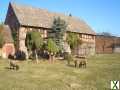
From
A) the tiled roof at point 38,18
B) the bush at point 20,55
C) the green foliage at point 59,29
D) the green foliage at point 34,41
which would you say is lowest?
the bush at point 20,55

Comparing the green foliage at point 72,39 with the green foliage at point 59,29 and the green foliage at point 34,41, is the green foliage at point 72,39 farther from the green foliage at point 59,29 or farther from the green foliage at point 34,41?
the green foliage at point 34,41

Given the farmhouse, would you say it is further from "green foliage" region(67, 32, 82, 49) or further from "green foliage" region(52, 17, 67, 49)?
"green foliage" region(52, 17, 67, 49)

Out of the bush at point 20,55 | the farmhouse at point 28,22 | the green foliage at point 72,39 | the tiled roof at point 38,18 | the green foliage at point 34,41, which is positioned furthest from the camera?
the green foliage at point 72,39

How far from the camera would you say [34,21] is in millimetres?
48250

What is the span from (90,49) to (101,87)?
43180 mm

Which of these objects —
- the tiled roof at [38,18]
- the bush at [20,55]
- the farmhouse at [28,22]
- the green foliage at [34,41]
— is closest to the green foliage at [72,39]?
the farmhouse at [28,22]

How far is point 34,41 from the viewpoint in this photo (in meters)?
40.4

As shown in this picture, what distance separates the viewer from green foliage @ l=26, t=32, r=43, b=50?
40.5 m

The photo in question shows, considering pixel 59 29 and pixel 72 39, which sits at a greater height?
pixel 59 29

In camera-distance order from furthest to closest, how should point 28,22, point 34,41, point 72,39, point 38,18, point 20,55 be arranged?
point 72,39
point 38,18
point 28,22
point 20,55
point 34,41

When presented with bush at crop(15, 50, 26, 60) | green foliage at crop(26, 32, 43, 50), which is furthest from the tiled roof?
bush at crop(15, 50, 26, 60)

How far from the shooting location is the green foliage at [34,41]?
40.5 m

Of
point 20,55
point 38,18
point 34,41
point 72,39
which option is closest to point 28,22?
point 38,18

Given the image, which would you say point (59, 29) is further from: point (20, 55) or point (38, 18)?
point (20, 55)
